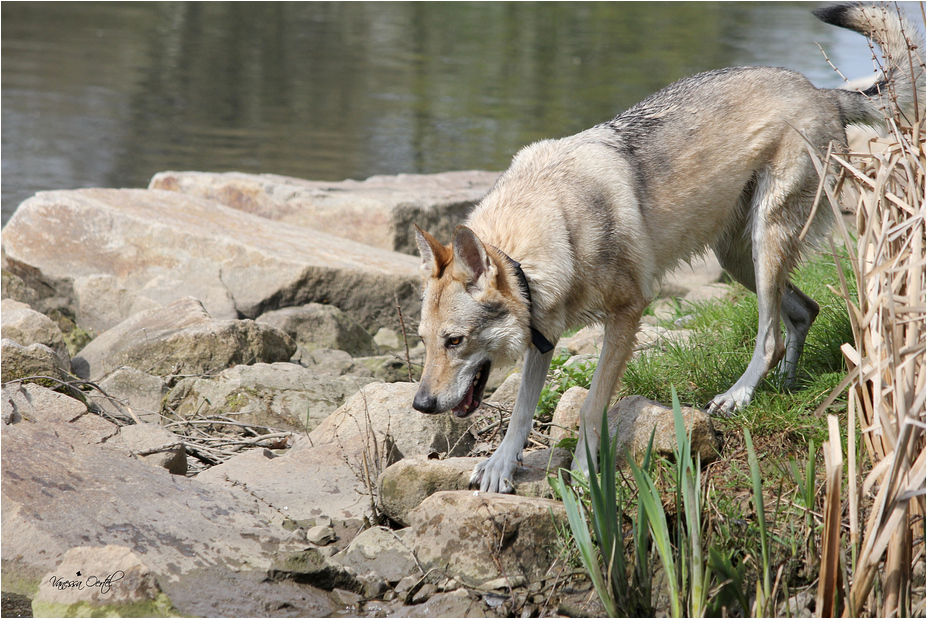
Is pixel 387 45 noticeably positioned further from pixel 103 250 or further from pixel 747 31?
pixel 103 250

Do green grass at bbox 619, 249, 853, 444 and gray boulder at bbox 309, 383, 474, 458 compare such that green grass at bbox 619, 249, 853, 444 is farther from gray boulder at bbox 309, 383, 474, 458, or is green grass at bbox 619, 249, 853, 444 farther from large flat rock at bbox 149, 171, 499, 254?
large flat rock at bbox 149, 171, 499, 254

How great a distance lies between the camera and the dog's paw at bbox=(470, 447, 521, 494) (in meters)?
3.97

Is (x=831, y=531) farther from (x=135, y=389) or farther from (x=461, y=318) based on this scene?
(x=135, y=389)

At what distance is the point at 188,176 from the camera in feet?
31.6

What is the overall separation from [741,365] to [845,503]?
1.57 meters

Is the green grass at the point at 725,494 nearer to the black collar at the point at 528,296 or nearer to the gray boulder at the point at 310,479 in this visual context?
the black collar at the point at 528,296

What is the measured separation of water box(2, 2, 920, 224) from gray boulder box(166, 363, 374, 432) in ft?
23.3

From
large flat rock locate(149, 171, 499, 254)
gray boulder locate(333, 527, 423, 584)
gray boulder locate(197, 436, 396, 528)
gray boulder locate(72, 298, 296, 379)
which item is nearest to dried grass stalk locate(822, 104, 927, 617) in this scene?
gray boulder locate(333, 527, 423, 584)

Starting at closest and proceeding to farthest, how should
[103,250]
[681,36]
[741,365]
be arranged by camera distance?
1. [741,365]
2. [103,250]
3. [681,36]

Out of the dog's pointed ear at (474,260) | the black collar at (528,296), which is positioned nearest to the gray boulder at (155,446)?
the dog's pointed ear at (474,260)

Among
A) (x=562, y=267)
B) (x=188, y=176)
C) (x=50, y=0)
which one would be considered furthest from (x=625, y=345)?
(x=50, y=0)

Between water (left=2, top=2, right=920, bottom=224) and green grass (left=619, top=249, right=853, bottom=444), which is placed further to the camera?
water (left=2, top=2, right=920, bottom=224)

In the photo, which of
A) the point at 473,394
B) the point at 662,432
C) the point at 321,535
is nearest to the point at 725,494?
the point at 662,432

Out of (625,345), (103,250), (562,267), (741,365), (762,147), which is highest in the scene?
(762,147)
